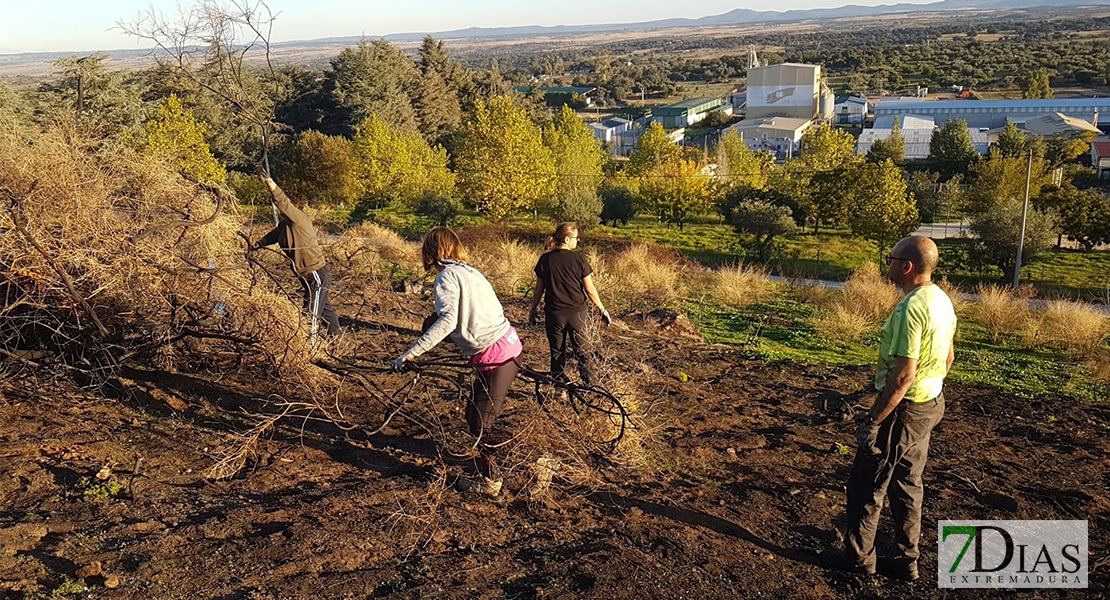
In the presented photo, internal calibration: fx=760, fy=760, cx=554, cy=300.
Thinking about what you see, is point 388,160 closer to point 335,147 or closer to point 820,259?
point 335,147

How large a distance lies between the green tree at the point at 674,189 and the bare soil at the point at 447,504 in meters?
22.0

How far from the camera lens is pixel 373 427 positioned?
5.46m

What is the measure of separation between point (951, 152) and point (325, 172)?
1321 inches

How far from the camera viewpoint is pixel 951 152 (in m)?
42.1

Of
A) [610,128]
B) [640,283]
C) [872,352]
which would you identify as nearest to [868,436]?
[872,352]

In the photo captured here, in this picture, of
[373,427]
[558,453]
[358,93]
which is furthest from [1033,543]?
[358,93]

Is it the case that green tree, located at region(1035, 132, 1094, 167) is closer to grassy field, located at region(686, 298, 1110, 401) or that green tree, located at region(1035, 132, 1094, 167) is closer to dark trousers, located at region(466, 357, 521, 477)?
grassy field, located at region(686, 298, 1110, 401)

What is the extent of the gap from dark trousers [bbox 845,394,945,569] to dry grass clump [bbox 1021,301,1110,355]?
7.51 m

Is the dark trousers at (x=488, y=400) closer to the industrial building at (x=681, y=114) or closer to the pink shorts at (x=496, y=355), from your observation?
the pink shorts at (x=496, y=355)

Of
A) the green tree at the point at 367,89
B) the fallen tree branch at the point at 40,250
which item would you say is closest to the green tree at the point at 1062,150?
the green tree at the point at 367,89

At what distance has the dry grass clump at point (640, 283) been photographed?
11461mm

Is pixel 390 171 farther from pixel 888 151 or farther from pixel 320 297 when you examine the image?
pixel 888 151

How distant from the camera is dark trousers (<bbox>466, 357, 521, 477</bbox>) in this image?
4355 millimetres

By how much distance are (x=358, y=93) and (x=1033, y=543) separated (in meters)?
38.1
